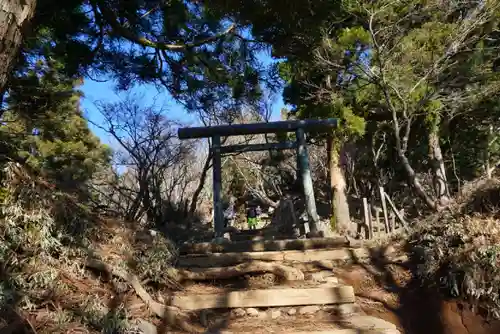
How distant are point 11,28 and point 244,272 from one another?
9.20ft

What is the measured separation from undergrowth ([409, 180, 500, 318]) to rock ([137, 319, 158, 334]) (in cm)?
241

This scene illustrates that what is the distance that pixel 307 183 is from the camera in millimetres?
6574

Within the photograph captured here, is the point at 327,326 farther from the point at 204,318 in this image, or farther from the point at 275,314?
the point at 204,318

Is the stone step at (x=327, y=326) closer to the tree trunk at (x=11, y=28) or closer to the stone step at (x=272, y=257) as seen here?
the stone step at (x=272, y=257)

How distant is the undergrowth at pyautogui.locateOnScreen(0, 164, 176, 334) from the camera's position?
2.59m

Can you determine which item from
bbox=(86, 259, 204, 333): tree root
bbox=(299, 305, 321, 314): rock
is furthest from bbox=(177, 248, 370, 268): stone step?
bbox=(86, 259, 204, 333): tree root

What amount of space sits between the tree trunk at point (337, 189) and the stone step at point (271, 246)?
4.81 m

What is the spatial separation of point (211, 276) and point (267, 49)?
96.5 inches

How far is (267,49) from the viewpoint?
14.5ft

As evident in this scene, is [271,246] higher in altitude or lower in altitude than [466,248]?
higher

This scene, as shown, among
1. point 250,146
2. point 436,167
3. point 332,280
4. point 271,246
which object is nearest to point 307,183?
point 250,146

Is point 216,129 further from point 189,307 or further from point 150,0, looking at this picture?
point 189,307

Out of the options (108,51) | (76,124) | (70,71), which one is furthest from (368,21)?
(76,124)

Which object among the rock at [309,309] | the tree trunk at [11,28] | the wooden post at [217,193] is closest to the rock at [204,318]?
the rock at [309,309]
